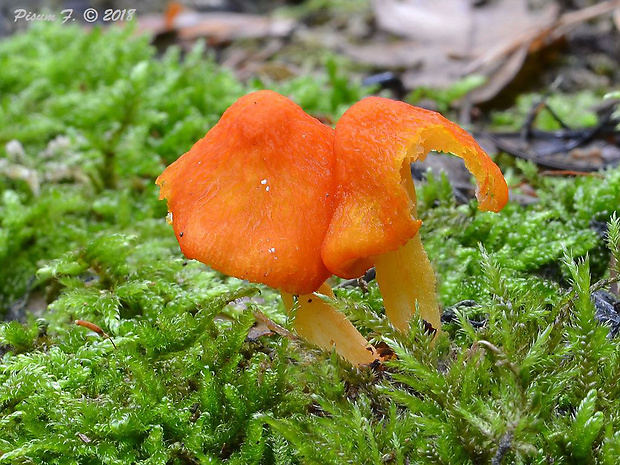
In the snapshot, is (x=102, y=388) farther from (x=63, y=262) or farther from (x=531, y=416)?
(x=531, y=416)

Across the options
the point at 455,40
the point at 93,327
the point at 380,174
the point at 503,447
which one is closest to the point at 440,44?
the point at 455,40

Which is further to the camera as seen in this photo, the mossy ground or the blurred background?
the blurred background

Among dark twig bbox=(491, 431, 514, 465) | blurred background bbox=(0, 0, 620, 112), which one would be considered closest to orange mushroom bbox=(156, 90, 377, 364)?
dark twig bbox=(491, 431, 514, 465)

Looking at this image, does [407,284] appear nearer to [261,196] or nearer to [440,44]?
[261,196]

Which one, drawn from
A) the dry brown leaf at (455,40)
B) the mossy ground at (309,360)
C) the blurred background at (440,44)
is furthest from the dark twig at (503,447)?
the dry brown leaf at (455,40)

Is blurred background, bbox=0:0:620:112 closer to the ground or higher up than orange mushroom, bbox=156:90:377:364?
closer to the ground

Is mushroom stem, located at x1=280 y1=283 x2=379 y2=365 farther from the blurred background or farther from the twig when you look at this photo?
the blurred background

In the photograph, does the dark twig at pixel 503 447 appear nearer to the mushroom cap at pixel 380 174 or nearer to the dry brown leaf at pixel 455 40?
the mushroom cap at pixel 380 174

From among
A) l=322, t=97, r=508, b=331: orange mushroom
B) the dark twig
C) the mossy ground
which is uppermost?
l=322, t=97, r=508, b=331: orange mushroom
